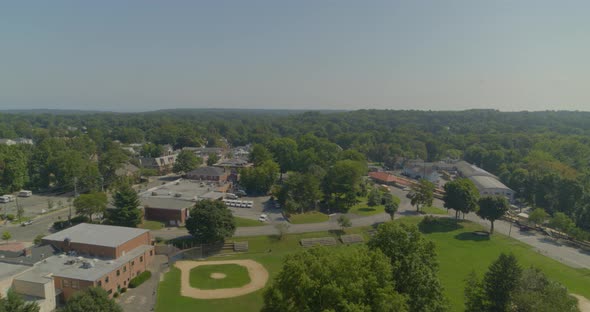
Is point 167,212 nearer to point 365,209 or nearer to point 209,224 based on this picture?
point 209,224

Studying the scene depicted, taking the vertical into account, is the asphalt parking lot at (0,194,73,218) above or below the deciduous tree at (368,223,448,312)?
below

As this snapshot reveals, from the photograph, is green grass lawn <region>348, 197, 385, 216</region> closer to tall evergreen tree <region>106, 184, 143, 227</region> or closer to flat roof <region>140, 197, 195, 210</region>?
flat roof <region>140, 197, 195, 210</region>

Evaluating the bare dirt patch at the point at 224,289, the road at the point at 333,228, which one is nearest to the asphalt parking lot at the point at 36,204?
the road at the point at 333,228

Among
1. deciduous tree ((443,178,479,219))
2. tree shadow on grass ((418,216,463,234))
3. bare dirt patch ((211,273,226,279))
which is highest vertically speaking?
deciduous tree ((443,178,479,219))

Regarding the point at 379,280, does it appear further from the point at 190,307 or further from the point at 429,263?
the point at 190,307

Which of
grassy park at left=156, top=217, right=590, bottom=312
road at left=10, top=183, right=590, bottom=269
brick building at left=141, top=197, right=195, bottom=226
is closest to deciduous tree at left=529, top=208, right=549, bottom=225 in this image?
road at left=10, top=183, right=590, bottom=269

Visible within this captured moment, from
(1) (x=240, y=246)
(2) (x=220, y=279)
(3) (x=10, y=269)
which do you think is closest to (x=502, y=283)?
(2) (x=220, y=279)

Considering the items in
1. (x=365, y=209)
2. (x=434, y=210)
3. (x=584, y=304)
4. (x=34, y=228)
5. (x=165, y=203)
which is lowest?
(x=584, y=304)

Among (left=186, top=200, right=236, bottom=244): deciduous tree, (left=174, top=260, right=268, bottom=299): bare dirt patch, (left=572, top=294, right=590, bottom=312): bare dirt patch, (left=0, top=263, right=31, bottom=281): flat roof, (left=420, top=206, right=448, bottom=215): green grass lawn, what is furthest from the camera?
(left=420, top=206, right=448, bottom=215): green grass lawn
